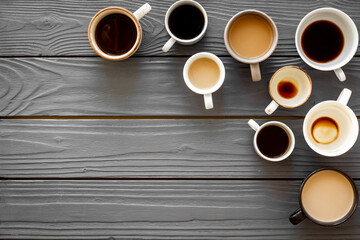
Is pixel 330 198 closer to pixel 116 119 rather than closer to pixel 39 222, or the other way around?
pixel 116 119

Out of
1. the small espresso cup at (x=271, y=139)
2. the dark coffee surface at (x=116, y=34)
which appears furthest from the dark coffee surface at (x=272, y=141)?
the dark coffee surface at (x=116, y=34)

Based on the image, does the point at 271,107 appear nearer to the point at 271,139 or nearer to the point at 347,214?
the point at 271,139

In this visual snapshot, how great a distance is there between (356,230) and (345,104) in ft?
1.18

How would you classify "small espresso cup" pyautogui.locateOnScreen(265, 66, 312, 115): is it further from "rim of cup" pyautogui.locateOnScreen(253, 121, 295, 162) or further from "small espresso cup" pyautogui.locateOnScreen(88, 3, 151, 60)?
"small espresso cup" pyautogui.locateOnScreen(88, 3, 151, 60)

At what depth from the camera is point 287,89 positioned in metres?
0.86

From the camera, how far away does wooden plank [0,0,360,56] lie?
87 cm

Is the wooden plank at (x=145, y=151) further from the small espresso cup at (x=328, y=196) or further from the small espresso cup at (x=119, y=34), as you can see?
the small espresso cup at (x=119, y=34)

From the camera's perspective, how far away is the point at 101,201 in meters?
0.87

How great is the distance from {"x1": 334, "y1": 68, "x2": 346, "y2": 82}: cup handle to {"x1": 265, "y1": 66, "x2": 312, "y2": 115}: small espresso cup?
80 mm

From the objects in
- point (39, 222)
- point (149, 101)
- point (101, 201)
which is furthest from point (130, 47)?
point (39, 222)

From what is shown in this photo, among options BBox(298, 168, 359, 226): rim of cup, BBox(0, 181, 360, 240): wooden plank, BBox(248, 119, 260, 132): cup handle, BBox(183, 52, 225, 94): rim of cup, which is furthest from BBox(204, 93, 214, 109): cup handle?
BBox(298, 168, 359, 226): rim of cup

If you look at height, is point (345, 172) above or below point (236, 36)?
below

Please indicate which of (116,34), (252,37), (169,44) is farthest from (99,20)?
(252,37)

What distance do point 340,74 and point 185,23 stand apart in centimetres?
44
